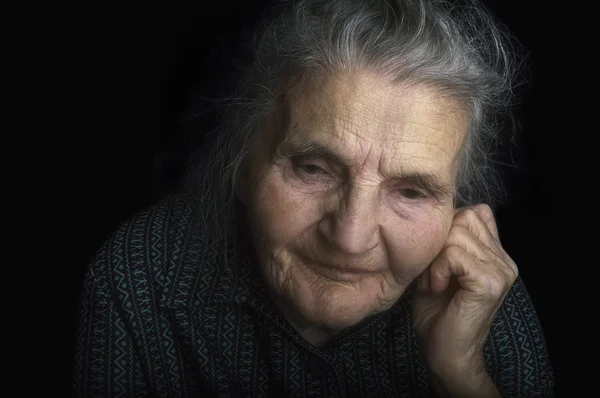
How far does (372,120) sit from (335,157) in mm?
139

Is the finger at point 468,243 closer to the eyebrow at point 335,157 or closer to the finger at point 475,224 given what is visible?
the finger at point 475,224

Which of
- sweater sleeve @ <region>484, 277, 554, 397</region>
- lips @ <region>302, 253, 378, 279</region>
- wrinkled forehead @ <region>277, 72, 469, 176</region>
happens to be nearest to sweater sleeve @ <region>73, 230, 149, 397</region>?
lips @ <region>302, 253, 378, 279</region>

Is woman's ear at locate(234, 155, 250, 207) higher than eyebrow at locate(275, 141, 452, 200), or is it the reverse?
eyebrow at locate(275, 141, 452, 200)

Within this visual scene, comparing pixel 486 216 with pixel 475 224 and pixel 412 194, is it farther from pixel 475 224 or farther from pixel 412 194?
pixel 412 194

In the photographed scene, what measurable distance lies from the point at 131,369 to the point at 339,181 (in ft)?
3.12

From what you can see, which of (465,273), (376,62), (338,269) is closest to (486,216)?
(465,273)

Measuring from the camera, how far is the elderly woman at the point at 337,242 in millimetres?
1821

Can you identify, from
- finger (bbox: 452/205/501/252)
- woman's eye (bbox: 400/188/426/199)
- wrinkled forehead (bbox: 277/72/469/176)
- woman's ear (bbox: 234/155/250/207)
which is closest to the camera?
wrinkled forehead (bbox: 277/72/469/176)

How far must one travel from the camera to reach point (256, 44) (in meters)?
2.16

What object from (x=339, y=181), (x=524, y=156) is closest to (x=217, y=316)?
(x=339, y=181)

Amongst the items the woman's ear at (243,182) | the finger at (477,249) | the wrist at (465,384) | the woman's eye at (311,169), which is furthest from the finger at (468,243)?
the woman's ear at (243,182)

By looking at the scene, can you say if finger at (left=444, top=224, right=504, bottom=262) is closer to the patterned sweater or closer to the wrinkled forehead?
the patterned sweater

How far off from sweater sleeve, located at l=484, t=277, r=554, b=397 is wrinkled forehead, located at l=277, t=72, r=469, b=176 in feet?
2.57

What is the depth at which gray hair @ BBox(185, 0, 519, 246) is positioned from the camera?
1834mm
